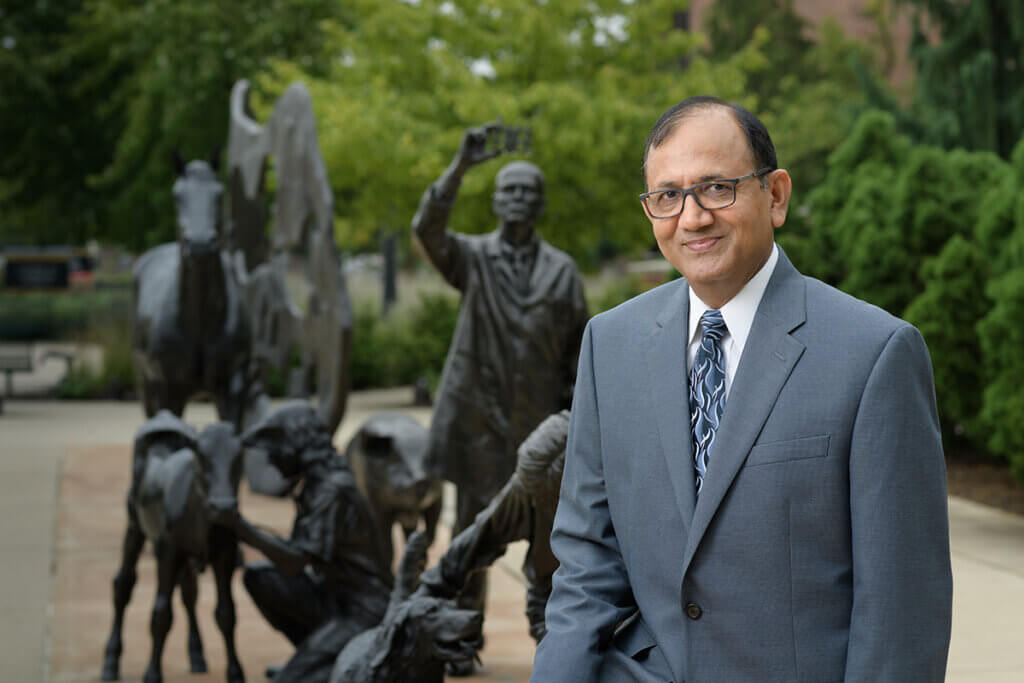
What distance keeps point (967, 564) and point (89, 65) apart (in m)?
23.8

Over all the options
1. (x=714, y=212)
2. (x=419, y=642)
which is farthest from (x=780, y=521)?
(x=419, y=642)

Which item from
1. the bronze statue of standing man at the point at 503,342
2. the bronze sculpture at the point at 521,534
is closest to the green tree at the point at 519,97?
the bronze statue of standing man at the point at 503,342

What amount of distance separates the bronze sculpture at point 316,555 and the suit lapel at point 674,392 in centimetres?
357

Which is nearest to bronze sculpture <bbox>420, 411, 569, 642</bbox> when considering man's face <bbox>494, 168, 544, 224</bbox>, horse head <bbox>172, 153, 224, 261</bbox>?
man's face <bbox>494, 168, 544, 224</bbox>

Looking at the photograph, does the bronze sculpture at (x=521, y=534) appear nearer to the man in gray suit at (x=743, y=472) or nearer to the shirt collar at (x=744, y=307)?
the man in gray suit at (x=743, y=472)

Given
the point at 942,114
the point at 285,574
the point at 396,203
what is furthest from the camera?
the point at 396,203

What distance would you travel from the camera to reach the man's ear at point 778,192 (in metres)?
2.40

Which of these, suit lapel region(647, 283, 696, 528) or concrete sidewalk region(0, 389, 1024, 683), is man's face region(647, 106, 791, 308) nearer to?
suit lapel region(647, 283, 696, 528)

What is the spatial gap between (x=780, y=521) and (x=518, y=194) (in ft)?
14.0

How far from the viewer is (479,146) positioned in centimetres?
609

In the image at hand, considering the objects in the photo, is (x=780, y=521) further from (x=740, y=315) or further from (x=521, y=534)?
(x=521, y=534)

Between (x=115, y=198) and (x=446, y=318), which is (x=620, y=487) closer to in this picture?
(x=446, y=318)

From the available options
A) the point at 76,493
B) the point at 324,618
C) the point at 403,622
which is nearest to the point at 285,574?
the point at 324,618

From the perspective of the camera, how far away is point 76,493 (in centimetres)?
1264
